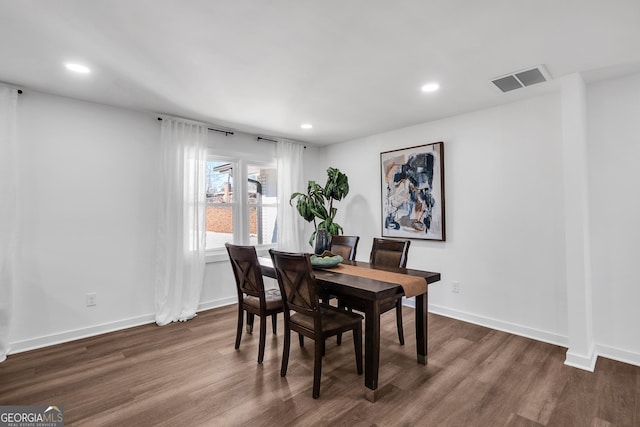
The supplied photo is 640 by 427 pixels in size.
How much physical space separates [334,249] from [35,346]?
309 cm

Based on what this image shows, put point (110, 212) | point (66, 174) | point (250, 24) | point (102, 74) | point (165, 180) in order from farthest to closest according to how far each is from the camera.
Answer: point (165, 180), point (110, 212), point (66, 174), point (102, 74), point (250, 24)

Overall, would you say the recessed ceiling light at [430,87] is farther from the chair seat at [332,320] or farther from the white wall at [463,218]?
the chair seat at [332,320]

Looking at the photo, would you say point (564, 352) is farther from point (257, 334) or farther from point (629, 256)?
point (257, 334)

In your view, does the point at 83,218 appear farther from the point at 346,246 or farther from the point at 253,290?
the point at 346,246

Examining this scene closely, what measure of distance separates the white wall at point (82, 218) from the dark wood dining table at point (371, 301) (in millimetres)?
2345

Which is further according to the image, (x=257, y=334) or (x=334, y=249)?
(x=334, y=249)

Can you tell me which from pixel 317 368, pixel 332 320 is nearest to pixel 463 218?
pixel 332 320

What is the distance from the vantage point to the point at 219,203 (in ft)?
14.0

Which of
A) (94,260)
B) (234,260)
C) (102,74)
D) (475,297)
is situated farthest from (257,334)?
(102,74)

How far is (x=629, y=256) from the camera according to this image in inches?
104

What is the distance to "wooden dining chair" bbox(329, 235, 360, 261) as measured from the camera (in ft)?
11.4

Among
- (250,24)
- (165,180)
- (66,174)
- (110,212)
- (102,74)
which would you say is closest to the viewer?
(250,24)

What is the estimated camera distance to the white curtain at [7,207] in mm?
2727

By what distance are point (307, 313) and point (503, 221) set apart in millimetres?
2469
